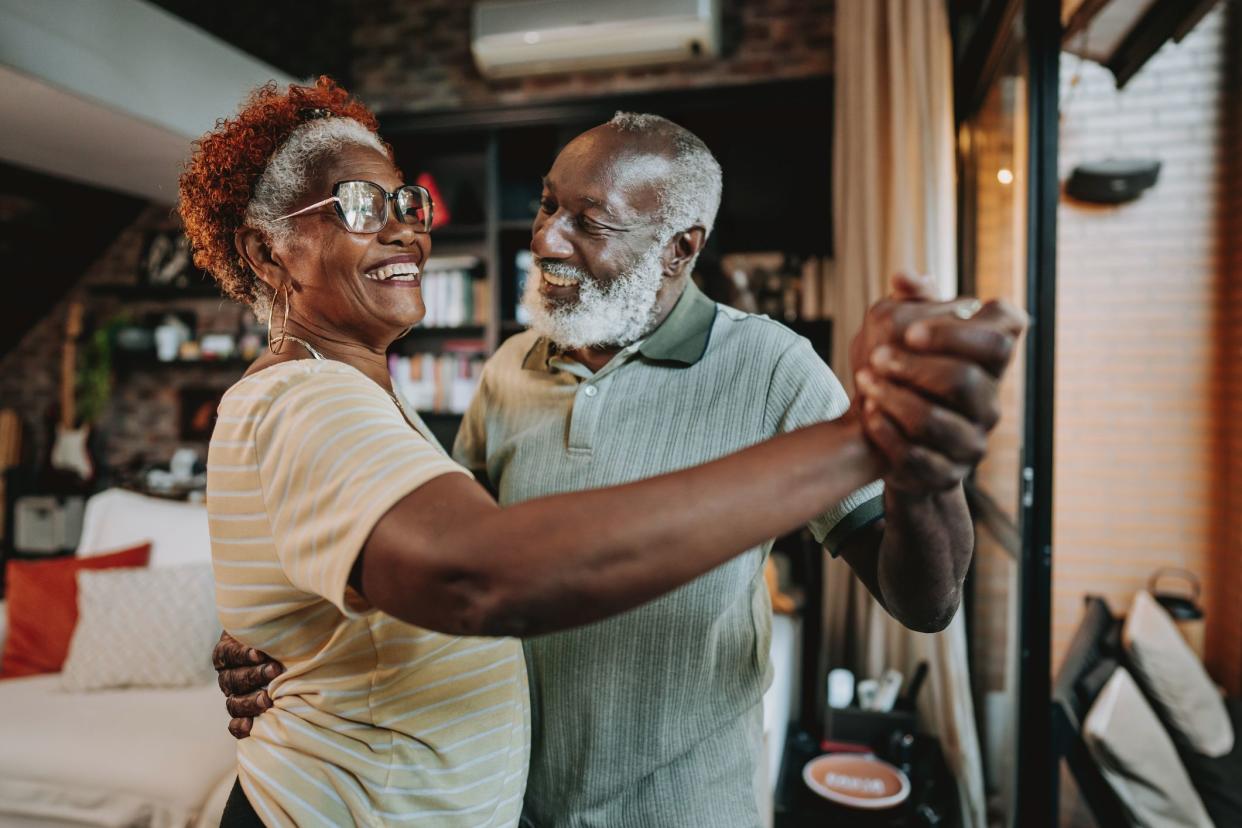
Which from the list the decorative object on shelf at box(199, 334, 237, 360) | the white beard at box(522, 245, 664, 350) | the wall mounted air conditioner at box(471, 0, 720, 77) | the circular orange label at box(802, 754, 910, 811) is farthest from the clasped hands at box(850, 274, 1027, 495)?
the decorative object on shelf at box(199, 334, 237, 360)

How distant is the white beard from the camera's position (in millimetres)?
1226

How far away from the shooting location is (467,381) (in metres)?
4.30

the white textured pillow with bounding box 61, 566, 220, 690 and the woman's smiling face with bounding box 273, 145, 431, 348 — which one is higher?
the woman's smiling face with bounding box 273, 145, 431, 348

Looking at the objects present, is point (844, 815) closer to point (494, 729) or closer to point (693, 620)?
point (693, 620)

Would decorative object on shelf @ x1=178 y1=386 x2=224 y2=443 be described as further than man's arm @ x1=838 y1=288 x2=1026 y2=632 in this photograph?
Yes

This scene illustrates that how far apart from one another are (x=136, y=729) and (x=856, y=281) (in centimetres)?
286

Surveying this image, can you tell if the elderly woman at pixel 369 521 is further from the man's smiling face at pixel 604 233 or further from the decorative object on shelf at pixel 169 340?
the decorative object on shelf at pixel 169 340

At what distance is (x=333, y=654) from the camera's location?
816 mm

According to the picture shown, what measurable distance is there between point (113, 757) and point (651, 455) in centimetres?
213

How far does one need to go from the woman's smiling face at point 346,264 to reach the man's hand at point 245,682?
406mm

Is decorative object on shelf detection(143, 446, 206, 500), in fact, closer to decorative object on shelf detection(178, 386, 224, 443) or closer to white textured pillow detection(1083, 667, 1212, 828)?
decorative object on shelf detection(178, 386, 224, 443)

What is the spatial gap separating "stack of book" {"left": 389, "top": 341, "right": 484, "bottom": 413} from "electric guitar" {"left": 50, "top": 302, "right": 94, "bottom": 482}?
94.2 inches

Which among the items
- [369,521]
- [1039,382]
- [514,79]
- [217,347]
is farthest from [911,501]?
[217,347]

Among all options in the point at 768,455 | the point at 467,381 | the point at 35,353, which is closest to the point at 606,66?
the point at 467,381
